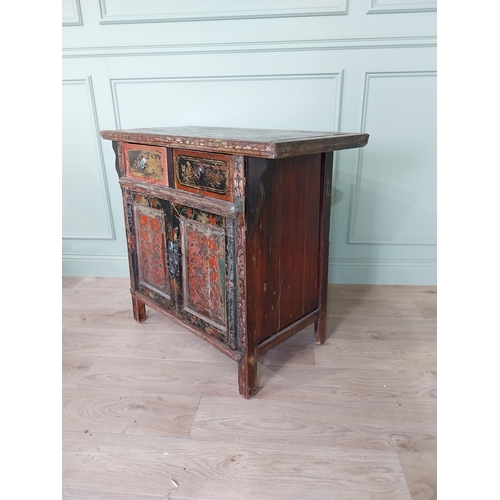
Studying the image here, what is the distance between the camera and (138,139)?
1.45 m

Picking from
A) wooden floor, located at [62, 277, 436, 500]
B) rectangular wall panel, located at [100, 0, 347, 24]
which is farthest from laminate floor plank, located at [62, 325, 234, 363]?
rectangular wall panel, located at [100, 0, 347, 24]

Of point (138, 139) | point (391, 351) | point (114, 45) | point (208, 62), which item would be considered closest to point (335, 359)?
point (391, 351)

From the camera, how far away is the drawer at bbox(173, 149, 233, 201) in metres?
1.20

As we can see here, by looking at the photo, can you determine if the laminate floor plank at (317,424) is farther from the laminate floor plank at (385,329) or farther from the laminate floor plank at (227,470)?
the laminate floor plank at (385,329)

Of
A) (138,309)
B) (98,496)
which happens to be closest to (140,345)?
(138,309)

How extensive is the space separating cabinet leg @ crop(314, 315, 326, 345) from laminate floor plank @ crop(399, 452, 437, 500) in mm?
594

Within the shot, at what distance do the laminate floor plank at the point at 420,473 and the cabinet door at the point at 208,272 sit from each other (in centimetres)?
60

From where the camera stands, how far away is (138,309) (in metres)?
1.86

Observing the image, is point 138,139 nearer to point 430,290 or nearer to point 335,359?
point 335,359

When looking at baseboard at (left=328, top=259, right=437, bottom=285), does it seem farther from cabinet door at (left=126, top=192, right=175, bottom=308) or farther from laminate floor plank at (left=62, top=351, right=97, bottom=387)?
laminate floor plank at (left=62, top=351, right=97, bottom=387)

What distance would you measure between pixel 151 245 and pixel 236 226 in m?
0.54

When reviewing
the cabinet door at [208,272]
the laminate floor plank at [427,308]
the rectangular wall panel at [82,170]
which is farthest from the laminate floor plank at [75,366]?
the laminate floor plank at [427,308]

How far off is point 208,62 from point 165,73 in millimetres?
224

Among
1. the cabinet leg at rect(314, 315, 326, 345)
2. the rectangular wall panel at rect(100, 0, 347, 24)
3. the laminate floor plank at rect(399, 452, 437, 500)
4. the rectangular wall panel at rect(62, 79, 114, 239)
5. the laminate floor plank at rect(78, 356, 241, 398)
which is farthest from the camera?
the rectangular wall panel at rect(62, 79, 114, 239)
